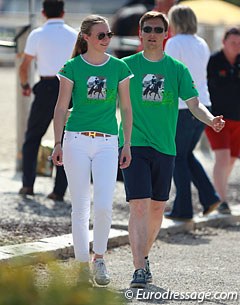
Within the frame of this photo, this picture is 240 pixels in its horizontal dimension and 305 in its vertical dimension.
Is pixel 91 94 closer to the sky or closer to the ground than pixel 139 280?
closer to the sky

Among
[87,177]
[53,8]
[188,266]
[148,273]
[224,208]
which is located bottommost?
[224,208]

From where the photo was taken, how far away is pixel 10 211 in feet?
29.7

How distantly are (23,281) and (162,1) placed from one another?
742 cm

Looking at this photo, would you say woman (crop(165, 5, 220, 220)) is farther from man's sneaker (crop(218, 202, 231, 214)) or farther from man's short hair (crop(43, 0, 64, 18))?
man's short hair (crop(43, 0, 64, 18))

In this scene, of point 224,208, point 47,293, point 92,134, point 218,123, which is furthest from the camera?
point 224,208

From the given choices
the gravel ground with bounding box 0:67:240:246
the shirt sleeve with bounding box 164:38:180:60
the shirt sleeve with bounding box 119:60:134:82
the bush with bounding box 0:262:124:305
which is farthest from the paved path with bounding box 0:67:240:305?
the bush with bounding box 0:262:124:305

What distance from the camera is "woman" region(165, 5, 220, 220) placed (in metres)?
9.15

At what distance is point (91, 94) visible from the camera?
6.53 meters

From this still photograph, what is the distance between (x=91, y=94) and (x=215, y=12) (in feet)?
52.9

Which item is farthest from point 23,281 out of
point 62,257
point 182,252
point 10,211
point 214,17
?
point 214,17

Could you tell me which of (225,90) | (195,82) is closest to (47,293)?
(195,82)

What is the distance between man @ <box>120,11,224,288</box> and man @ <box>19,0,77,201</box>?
279cm

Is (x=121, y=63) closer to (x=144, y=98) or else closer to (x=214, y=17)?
(x=144, y=98)

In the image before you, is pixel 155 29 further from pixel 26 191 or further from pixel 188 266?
pixel 26 191
